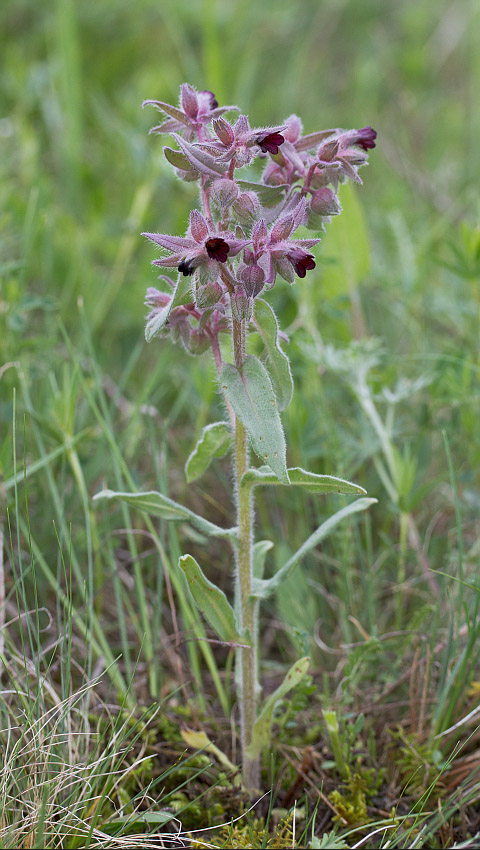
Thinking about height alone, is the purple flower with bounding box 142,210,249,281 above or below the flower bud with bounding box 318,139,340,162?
below

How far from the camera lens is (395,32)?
27.0 ft

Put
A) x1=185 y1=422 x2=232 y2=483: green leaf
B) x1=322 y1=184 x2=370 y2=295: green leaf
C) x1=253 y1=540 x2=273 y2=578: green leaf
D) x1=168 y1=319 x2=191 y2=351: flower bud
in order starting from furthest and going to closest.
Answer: x1=322 y1=184 x2=370 y2=295: green leaf → x1=253 y1=540 x2=273 y2=578: green leaf → x1=185 y1=422 x2=232 y2=483: green leaf → x1=168 y1=319 x2=191 y2=351: flower bud

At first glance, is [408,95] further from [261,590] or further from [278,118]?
[261,590]

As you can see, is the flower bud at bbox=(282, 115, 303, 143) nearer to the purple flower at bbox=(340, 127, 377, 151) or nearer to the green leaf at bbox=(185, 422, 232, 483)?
the purple flower at bbox=(340, 127, 377, 151)

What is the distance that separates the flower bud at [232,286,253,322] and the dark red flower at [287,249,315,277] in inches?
5.6

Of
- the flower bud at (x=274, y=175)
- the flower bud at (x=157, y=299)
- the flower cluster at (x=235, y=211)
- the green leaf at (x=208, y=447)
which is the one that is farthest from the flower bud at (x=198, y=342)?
the flower bud at (x=274, y=175)

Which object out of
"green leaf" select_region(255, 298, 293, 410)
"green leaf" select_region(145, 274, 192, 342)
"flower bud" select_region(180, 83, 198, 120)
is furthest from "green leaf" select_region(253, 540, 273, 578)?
"flower bud" select_region(180, 83, 198, 120)

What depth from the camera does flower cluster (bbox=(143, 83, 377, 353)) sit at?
187cm

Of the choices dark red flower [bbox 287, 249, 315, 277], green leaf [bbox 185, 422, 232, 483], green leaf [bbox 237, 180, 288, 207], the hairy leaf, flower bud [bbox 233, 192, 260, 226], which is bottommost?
green leaf [bbox 185, 422, 232, 483]

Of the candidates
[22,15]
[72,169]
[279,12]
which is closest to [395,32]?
[279,12]

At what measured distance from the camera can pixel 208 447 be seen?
2328 mm

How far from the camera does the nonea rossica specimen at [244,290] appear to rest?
189 cm

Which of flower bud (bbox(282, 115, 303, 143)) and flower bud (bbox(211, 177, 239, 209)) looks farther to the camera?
flower bud (bbox(282, 115, 303, 143))

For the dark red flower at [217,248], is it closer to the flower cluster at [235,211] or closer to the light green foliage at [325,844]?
the flower cluster at [235,211]
